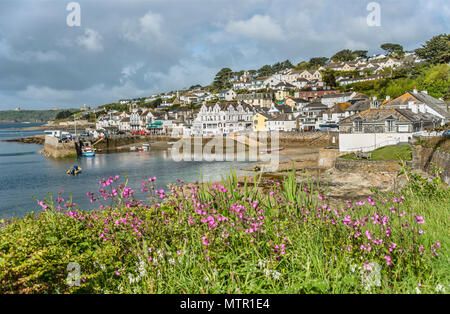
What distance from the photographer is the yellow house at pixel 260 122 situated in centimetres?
8649

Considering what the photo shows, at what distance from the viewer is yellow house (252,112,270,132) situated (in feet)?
284

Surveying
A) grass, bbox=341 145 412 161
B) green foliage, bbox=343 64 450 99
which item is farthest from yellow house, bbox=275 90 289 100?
grass, bbox=341 145 412 161

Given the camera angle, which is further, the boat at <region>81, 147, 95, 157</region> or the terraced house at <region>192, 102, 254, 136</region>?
the terraced house at <region>192, 102, 254, 136</region>

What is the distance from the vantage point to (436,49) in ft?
268

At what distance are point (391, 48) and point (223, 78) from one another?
82.7 meters

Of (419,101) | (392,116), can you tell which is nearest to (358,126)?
(392,116)

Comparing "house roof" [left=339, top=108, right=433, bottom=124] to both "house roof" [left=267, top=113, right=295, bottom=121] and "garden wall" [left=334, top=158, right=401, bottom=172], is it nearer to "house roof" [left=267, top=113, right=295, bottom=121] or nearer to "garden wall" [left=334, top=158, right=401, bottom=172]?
"garden wall" [left=334, top=158, right=401, bottom=172]

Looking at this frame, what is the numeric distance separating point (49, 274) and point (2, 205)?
28.7 meters

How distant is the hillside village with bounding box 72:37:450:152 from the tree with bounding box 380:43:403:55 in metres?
5.60

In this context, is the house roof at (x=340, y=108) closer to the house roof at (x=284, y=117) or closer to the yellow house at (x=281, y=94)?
the house roof at (x=284, y=117)

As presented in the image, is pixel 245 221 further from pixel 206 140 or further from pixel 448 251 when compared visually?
pixel 206 140

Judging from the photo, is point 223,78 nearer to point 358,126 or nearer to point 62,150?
point 62,150
